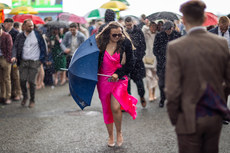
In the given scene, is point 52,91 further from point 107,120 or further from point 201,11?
point 201,11

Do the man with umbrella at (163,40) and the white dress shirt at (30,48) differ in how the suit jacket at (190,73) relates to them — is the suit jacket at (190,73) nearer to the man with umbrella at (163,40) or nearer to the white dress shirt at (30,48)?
the man with umbrella at (163,40)

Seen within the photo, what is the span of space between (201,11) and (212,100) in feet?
2.53

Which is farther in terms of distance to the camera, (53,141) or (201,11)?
(53,141)

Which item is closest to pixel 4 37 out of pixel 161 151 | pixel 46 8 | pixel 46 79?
pixel 46 79

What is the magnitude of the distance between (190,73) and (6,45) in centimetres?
701

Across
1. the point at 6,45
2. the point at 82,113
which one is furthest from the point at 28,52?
the point at 82,113

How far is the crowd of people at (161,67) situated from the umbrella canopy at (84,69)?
0.84 ft

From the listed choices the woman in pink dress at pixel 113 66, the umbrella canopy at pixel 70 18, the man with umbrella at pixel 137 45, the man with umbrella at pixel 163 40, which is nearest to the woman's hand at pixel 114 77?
the woman in pink dress at pixel 113 66

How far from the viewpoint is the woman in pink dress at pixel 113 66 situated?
17.3 ft

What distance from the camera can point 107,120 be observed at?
5445 mm

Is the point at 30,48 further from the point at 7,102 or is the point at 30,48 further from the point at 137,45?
the point at 137,45

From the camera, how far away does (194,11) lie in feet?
9.49

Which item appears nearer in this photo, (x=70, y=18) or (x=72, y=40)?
(x=72, y=40)

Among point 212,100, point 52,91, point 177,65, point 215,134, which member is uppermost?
point 177,65
